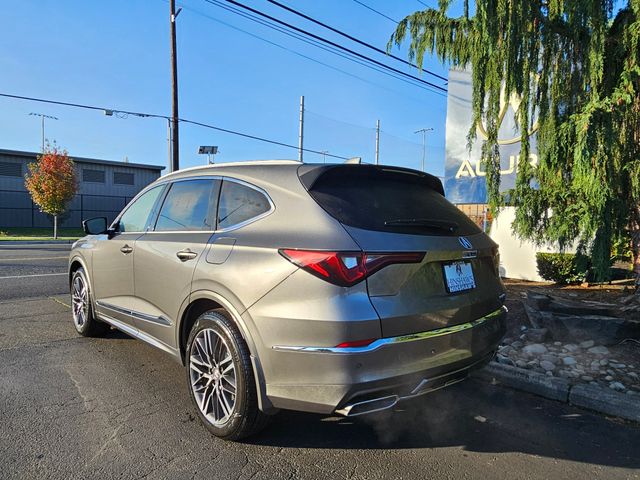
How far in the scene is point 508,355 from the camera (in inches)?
173

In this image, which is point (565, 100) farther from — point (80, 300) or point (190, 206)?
point (80, 300)

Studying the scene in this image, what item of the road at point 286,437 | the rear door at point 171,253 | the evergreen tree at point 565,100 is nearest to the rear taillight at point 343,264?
the rear door at point 171,253

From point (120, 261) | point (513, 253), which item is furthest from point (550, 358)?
point (513, 253)

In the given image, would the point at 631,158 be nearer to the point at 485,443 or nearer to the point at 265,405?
the point at 485,443

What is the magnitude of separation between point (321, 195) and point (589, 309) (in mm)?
4347

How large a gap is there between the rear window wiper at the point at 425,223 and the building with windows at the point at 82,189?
3220 centimetres

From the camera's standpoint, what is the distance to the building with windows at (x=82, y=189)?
3238cm

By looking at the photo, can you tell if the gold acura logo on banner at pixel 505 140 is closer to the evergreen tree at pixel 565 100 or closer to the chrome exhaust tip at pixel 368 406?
the evergreen tree at pixel 565 100

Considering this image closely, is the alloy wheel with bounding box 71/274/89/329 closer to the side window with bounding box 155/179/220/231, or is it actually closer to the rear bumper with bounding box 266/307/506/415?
the side window with bounding box 155/179/220/231

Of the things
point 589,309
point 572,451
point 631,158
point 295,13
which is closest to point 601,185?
point 631,158

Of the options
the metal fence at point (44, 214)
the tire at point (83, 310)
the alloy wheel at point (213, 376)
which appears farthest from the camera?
the metal fence at point (44, 214)

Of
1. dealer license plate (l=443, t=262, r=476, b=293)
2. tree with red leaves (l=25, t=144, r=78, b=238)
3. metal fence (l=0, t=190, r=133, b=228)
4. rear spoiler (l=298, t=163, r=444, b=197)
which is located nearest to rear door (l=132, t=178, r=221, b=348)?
rear spoiler (l=298, t=163, r=444, b=197)

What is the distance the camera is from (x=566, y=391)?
3604 millimetres

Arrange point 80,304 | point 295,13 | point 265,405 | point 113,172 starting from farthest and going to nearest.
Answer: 1. point 113,172
2. point 295,13
3. point 80,304
4. point 265,405
